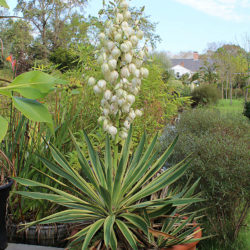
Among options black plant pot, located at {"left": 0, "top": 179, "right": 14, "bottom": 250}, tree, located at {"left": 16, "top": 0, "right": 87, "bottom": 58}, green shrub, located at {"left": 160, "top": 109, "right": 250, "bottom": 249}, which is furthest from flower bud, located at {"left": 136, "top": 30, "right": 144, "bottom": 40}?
tree, located at {"left": 16, "top": 0, "right": 87, "bottom": 58}

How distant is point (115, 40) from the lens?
7.34 feet

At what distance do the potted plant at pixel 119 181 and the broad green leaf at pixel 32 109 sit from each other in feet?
1.92

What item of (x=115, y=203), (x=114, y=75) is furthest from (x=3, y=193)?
A: (x=114, y=75)

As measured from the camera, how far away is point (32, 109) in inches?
61.1

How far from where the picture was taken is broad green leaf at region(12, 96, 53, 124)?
4.97ft

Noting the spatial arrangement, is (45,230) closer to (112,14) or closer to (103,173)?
(103,173)

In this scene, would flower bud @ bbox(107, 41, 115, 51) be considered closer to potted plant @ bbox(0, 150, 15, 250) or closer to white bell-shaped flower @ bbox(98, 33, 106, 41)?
white bell-shaped flower @ bbox(98, 33, 106, 41)

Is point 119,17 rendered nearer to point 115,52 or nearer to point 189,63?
point 115,52

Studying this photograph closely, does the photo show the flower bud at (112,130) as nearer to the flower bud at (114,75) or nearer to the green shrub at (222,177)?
the flower bud at (114,75)

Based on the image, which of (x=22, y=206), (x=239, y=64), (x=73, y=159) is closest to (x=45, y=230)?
(x=22, y=206)

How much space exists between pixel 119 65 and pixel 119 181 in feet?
3.11

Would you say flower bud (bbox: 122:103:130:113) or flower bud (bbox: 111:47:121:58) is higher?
flower bud (bbox: 111:47:121:58)

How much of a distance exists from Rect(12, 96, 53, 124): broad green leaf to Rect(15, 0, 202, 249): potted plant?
1.92 ft

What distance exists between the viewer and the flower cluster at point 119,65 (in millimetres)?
2211
